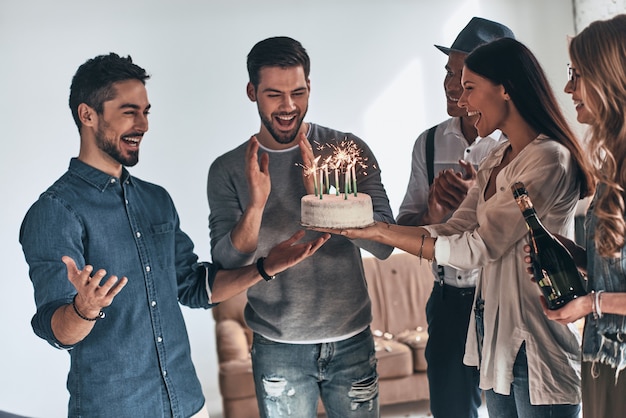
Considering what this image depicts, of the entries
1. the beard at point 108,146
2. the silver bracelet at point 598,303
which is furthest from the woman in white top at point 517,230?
the beard at point 108,146

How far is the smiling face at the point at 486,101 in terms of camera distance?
2.10 m

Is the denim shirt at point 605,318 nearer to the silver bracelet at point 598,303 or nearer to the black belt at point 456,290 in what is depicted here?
the silver bracelet at point 598,303

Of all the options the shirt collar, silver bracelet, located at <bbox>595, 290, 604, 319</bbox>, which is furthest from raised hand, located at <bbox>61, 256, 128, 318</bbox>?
silver bracelet, located at <bbox>595, 290, 604, 319</bbox>

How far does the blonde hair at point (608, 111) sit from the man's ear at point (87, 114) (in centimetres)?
131

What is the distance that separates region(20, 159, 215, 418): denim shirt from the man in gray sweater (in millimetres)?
275

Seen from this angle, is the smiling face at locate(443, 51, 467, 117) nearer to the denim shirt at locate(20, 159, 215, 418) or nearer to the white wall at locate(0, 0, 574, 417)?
the denim shirt at locate(20, 159, 215, 418)

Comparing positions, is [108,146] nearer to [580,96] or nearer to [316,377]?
[316,377]

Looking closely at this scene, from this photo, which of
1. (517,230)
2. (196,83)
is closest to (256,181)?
(517,230)

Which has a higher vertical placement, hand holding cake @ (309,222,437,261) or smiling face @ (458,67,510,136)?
smiling face @ (458,67,510,136)

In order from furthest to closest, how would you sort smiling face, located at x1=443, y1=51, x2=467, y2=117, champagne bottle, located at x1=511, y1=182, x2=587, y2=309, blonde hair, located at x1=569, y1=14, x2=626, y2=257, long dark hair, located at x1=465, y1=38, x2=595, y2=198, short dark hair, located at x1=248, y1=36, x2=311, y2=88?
smiling face, located at x1=443, y1=51, x2=467, y2=117
short dark hair, located at x1=248, y1=36, x2=311, y2=88
long dark hair, located at x1=465, y1=38, x2=595, y2=198
champagne bottle, located at x1=511, y1=182, x2=587, y2=309
blonde hair, located at x1=569, y1=14, x2=626, y2=257

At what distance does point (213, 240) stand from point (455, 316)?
87 centimetres

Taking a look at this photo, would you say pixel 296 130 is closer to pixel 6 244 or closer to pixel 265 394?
pixel 265 394

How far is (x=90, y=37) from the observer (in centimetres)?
482

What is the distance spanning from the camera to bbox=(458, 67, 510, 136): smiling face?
82.6 inches
